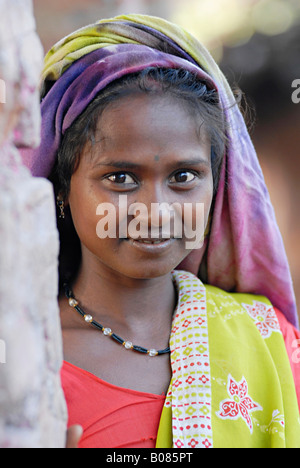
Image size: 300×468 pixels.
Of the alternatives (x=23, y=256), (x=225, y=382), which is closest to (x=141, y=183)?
(x=225, y=382)

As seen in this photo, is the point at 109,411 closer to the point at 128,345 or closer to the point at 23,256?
the point at 128,345

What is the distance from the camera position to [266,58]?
5.55 meters

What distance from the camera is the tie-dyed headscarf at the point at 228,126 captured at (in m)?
1.56

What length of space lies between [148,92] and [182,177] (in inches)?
9.1

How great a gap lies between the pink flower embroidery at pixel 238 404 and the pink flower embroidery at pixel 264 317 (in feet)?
0.78

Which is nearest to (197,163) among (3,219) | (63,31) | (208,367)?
(208,367)

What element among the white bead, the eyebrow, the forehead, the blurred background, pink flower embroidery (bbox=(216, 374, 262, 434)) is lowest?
pink flower embroidery (bbox=(216, 374, 262, 434))

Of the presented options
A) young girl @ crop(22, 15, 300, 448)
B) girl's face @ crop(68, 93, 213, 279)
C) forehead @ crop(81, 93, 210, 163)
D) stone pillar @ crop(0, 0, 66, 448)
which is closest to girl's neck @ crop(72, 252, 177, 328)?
young girl @ crop(22, 15, 300, 448)

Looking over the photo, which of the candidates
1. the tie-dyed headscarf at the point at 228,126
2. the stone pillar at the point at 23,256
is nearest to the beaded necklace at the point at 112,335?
the tie-dyed headscarf at the point at 228,126

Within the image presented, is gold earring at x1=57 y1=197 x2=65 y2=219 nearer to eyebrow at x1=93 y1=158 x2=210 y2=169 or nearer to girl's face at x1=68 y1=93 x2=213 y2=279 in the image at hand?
girl's face at x1=68 y1=93 x2=213 y2=279

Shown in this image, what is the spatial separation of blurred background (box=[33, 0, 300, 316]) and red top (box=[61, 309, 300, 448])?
3619mm

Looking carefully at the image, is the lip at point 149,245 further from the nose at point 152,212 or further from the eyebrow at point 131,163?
the eyebrow at point 131,163

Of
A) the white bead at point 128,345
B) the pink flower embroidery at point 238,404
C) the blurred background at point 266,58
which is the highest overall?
the blurred background at point 266,58

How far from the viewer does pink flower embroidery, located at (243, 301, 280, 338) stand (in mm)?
1749
